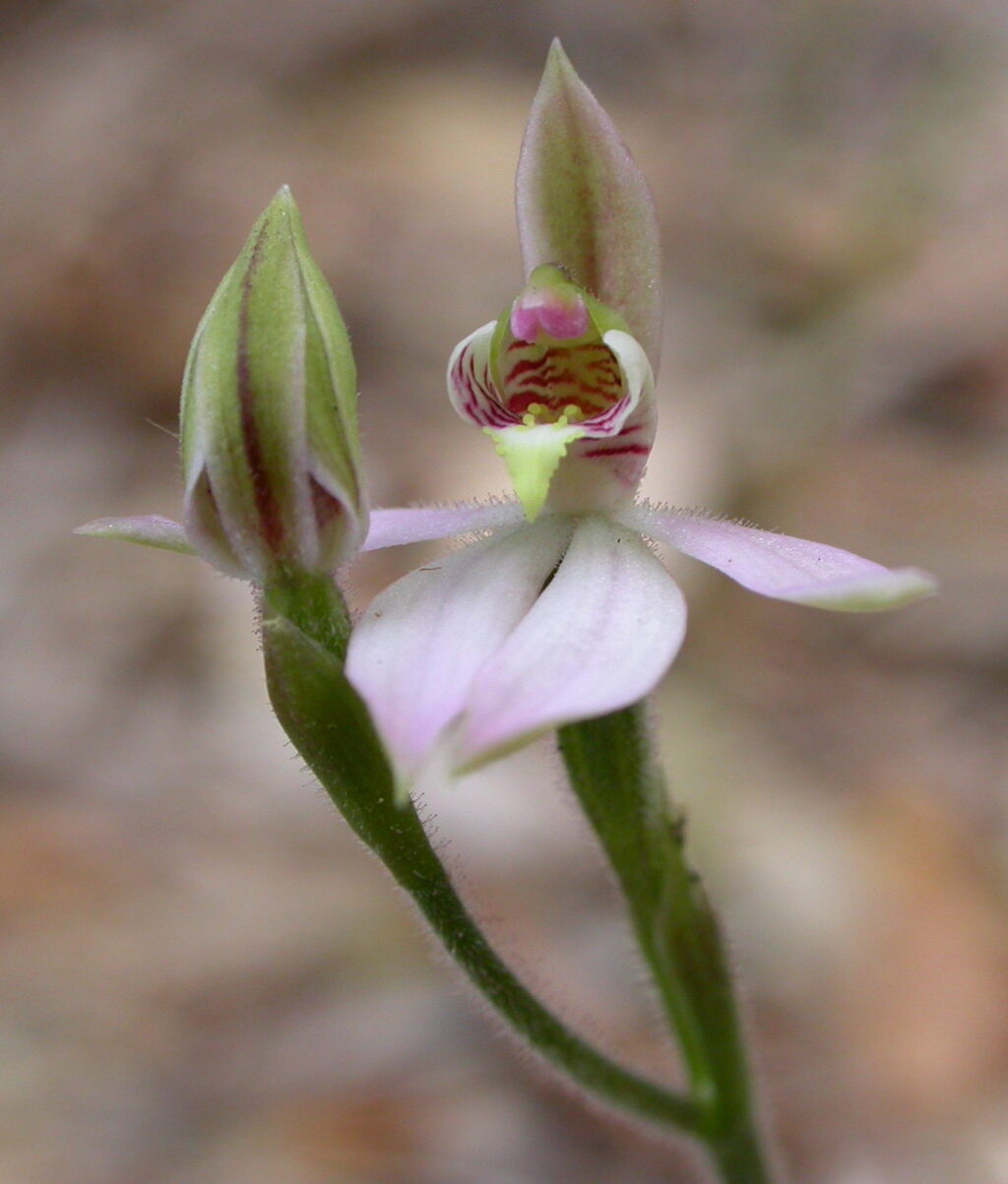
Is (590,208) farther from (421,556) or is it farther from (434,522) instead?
(421,556)

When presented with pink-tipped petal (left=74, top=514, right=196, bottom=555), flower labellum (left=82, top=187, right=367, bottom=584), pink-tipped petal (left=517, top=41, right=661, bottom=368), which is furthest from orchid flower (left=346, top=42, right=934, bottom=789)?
pink-tipped petal (left=74, top=514, right=196, bottom=555)

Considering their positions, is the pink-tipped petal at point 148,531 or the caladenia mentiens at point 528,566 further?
the pink-tipped petal at point 148,531

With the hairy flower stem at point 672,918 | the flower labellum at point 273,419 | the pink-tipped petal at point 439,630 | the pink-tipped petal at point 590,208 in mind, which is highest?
the pink-tipped petal at point 590,208

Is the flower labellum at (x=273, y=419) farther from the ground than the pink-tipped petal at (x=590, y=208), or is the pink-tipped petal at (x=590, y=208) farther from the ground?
the pink-tipped petal at (x=590, y=208)

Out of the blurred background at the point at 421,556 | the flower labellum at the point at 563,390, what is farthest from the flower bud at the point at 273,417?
the blurred background at the point at 421,556

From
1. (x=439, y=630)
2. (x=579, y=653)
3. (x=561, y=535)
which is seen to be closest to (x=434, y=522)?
(x=561, y=535)

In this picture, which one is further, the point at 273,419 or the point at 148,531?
the point at 148,531

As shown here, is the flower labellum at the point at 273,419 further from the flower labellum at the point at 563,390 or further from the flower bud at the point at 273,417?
the flower labellum at the point at 563,390
